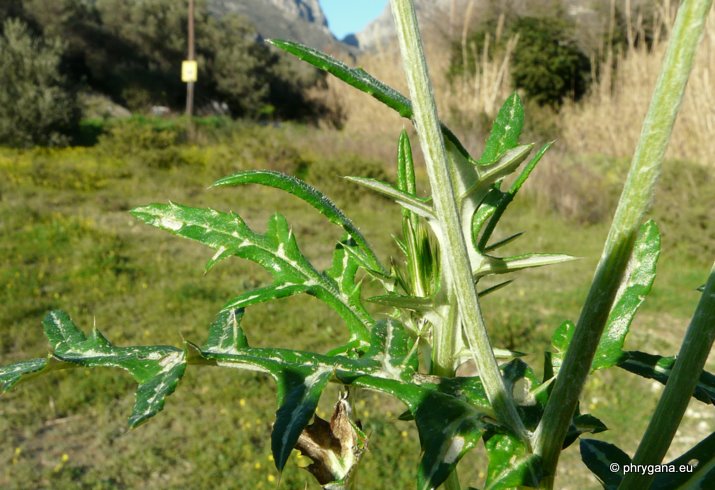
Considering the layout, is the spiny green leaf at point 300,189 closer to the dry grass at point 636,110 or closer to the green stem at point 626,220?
the green stem at point 626,220

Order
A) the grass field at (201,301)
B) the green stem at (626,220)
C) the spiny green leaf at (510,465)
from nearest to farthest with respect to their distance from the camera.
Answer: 1. the green stem at (626,220)
2. the spiny green leaf at (510,465)
3. the grass field at (201,301)

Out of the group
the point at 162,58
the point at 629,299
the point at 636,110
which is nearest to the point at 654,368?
the point at 629,299

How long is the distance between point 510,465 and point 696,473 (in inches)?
7.6

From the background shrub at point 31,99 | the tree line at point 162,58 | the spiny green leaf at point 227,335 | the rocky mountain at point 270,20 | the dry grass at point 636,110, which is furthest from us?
the rocky mountain at point 270,20

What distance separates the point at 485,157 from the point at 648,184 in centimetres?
33

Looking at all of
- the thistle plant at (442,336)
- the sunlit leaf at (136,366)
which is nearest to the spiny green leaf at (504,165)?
the thistle plant at (442,336)

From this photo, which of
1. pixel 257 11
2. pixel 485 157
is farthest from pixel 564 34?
pixel 257 11

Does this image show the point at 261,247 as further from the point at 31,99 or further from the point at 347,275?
the point at 31,99

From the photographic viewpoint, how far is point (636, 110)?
10.4 m

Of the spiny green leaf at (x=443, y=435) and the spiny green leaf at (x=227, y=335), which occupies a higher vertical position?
the spiny green leaf at (x=443, y=435)

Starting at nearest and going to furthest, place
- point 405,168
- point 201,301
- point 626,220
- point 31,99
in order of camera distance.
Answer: point 626,220 → point 405,168 → point 201,301 → point 31,99

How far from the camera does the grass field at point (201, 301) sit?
3557mm

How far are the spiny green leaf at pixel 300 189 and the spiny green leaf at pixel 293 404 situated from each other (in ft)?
0.61

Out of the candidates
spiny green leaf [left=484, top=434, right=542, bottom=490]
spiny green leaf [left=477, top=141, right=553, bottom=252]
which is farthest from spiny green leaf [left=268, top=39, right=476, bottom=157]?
spiny green leaf [left=484, top=434, right=542, bottom=490]
